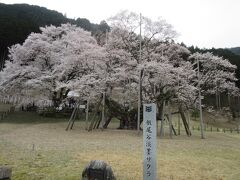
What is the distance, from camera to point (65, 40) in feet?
109

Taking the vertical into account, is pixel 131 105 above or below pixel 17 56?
below

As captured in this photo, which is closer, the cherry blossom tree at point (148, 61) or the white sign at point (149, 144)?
the white sign at point (149, 144)

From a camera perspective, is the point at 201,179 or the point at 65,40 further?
the point at 65,40

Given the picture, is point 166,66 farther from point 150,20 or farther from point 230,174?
point 230,174

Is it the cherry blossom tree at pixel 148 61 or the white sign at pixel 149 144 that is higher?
the cherry blossom tree at pixel 148 61

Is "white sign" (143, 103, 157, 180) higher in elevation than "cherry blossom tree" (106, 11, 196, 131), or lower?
lower

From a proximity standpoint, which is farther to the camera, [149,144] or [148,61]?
[148,61]

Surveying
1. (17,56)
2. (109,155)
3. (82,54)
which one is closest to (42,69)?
(17,56)

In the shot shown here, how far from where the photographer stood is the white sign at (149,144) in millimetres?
6184

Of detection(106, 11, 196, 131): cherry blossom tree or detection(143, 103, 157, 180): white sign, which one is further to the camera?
detection(106, 11, 196, 131): cherry blossom tree

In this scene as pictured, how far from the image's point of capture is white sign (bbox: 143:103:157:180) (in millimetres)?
6184

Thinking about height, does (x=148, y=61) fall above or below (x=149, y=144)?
above

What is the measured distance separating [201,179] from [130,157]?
3520mm

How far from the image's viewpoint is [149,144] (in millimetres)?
6270
